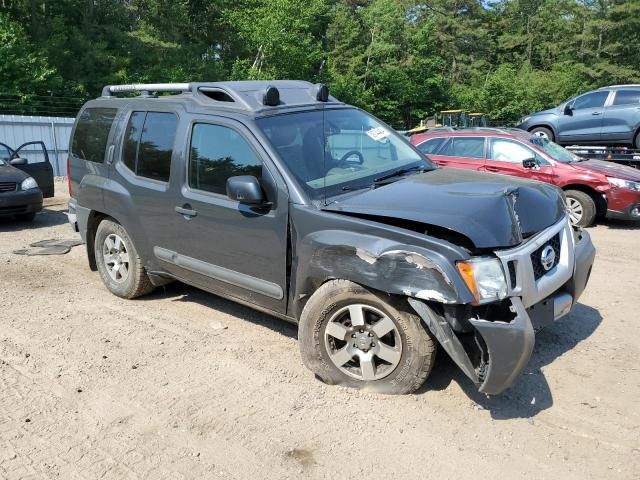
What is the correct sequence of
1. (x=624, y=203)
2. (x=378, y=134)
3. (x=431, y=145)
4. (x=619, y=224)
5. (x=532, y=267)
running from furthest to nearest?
(x=431, y=145) → (x=619, y=224) → (x=624, y=203) → (x=378, y=134) → (x=532, y=267)

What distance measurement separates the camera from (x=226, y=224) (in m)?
4.27

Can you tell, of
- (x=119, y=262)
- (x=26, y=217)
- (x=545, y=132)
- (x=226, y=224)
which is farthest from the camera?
(x=545, y=132)

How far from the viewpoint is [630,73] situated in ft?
132

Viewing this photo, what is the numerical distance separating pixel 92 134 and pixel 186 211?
1936 millimetres

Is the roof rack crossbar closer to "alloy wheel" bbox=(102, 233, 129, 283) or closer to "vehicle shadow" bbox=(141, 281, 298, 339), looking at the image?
"alloy wheel" bbox=(102, 233, 129, 283)

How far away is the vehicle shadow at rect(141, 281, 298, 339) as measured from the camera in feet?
16.0

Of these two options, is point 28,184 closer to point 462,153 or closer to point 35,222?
point 35,222

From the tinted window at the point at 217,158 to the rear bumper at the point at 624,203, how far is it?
281 inches

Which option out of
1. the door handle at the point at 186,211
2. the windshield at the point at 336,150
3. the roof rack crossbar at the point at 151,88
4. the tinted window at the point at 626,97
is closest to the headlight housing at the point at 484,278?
the windshield at the point at 336,150

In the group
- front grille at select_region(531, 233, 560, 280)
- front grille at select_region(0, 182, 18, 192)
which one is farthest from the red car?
front grille at select_region(0, 182, 18, 192)

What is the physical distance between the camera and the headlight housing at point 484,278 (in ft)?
10.4

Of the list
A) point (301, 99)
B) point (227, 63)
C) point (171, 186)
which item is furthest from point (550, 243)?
point (227, 63)

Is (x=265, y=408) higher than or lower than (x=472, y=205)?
lower

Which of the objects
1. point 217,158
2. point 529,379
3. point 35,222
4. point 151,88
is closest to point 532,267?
point 529,379
